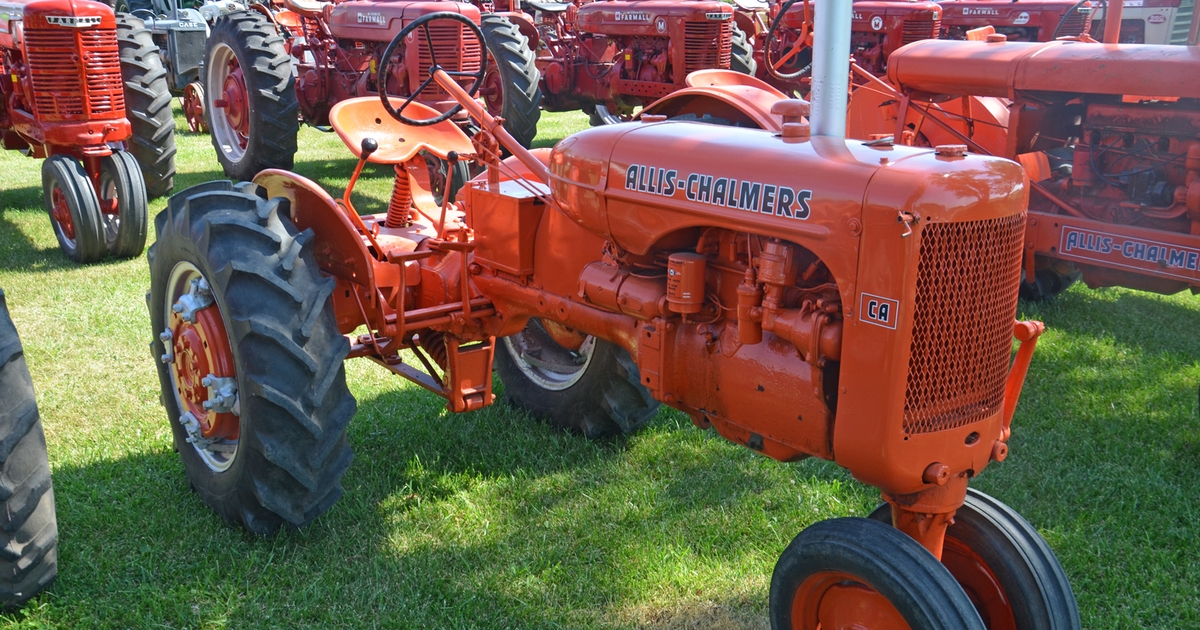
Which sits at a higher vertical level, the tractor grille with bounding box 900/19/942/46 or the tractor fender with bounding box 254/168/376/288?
the tractor grille with bounding box 900/19/942/46

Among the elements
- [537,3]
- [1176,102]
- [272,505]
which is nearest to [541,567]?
[272,505]

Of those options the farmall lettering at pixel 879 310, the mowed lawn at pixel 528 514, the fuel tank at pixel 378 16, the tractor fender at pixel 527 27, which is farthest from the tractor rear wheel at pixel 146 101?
the farmall lettering at pixel 879 310

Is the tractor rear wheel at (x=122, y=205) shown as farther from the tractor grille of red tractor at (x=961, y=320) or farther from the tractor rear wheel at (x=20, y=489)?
the tractor grille of red tractor at (x=961, y=320)

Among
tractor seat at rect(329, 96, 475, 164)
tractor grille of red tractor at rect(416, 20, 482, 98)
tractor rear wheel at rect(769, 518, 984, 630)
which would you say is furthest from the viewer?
tractor grille of red tractor at rect(416, 20, 482, 98)

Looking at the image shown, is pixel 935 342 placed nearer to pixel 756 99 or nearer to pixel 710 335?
pixel 710 335

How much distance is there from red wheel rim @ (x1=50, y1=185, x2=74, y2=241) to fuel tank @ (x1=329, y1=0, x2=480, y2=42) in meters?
2.96

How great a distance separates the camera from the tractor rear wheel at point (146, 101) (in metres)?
7.54

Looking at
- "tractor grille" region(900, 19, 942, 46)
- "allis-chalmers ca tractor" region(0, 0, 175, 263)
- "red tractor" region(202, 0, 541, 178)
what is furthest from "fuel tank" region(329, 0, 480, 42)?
"tractor grille" region(900, 19, 942, 46)

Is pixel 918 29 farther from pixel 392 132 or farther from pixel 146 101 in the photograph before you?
pixel 392 132

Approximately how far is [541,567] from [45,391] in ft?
8.70

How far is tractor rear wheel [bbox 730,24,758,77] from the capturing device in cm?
994

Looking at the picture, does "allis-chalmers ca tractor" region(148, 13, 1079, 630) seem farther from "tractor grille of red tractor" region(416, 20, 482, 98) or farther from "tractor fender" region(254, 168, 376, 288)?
"tractor grille of red tractor" region(416, 20, 482, 98)

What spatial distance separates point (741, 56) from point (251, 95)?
4.66 m

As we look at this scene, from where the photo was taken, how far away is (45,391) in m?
4.48
